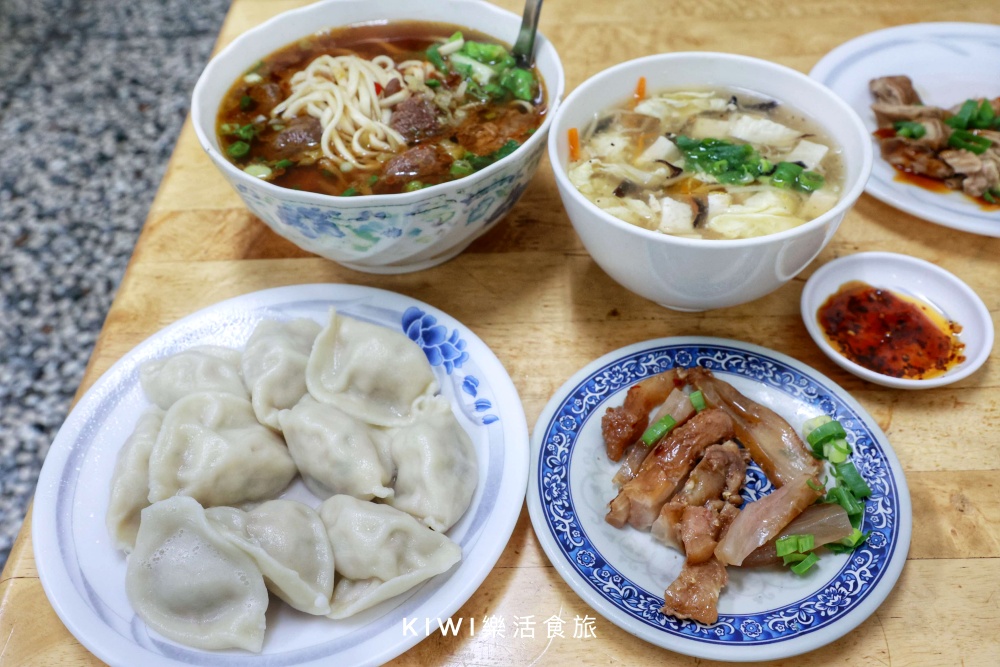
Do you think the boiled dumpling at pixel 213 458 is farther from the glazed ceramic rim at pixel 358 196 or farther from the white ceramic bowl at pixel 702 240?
the white ceramic bowl at pixel 702 240

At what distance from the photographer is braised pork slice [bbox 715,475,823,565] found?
1.54m

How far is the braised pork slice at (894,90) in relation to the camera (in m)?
2.56

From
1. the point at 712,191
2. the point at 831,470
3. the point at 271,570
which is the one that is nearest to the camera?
the point at 271,570

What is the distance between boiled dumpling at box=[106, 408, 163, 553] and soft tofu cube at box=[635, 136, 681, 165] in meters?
1.48

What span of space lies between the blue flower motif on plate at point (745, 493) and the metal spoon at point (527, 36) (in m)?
1.03

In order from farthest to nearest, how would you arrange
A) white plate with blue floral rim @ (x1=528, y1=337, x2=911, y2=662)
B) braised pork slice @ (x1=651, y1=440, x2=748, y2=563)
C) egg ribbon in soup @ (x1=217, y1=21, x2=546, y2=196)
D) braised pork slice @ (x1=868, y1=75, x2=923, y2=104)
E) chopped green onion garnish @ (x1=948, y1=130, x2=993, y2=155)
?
braised pork slice @ (x1=868, y1=75, x2=923, y2=104), chopped green onion garnish @ (x1=948, y1=130, x2=993, y2=155), egg ribbon in soup @ (x1=217, y1=21, x2=546, y2=196), braised pork slice @ (x1=651, y1=440, x2=748, y2=563), white plate with blue floral rim @ (x1=528, y1=337, x2=911, y2=662)

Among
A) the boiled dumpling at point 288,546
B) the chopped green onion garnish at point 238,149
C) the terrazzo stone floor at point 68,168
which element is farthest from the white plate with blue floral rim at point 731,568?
the terrazzo stone floor at point 68,168

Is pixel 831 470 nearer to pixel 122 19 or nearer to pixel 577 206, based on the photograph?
pixel 577 206

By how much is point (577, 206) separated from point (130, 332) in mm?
1366

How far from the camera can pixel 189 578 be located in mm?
1538

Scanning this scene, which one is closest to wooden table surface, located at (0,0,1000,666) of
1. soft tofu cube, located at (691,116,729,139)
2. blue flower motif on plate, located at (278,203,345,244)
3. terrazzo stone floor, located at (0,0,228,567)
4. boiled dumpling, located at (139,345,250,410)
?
boiled dumpling, located at (139,345,250,410)

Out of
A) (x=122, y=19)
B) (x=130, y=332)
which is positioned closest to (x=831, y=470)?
(x=130, y=332)

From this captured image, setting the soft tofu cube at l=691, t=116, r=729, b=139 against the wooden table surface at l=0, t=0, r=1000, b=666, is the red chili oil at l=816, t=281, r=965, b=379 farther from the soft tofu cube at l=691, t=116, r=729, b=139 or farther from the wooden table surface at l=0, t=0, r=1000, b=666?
the soft tofu cube at l=691, t=116, r=729, b=139

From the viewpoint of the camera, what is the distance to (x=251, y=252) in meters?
2.33
